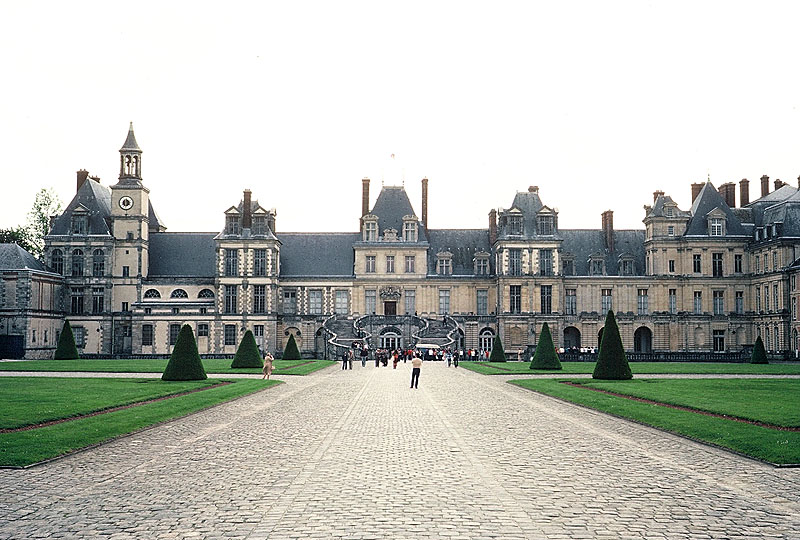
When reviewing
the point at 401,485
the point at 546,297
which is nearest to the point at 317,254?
the point at 546,297

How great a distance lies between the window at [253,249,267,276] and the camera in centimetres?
6850

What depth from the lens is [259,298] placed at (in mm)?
68438

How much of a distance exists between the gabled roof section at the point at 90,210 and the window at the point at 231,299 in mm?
11018

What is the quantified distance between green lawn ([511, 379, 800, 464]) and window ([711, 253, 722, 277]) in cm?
3819

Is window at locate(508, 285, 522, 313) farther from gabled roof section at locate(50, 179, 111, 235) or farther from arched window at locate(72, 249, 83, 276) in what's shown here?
arched window at locate(72, 249, 83, 276)

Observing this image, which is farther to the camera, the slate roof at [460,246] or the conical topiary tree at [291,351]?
the slate roof at [460,246]

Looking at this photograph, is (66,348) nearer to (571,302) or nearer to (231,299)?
(231,299)

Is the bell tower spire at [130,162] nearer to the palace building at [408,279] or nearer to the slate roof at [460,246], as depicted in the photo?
the palace building at [408,279]

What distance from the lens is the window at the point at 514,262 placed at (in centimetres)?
6894

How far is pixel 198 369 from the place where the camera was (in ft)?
105

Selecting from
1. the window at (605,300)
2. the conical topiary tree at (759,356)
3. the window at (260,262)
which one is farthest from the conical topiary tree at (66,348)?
the conical topiary tree at (759,356)

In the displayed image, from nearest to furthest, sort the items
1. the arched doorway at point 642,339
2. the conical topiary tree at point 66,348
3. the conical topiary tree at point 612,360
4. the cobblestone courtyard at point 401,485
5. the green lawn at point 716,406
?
the cobblestone courtyard at point 401,485 < the green lawn at point 716,406 < the conical topiary tree at point 612,360 < the conical topiary tree at point 66,348 < the arched doorway at point 642,339

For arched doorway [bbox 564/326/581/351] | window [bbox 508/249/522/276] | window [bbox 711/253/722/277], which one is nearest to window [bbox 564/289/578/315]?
arched doorway [bbox 564/326/581/351]

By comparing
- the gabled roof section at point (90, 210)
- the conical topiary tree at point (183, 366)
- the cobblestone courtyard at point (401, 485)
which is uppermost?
the gabled roof section at point (90, 210)
